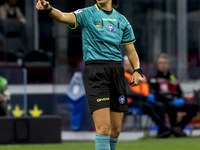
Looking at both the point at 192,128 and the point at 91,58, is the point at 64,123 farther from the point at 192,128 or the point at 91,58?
the point at 91,58

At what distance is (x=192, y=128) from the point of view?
1144 centimetres

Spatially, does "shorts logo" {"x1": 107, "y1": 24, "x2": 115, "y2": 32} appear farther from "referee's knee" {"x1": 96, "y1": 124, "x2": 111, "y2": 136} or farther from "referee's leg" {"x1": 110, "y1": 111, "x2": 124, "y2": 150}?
"referee's knee" {"x1": 96, "y1": 124, "x2": 111, "y2": 136}

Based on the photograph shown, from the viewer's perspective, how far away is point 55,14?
5.12 metres

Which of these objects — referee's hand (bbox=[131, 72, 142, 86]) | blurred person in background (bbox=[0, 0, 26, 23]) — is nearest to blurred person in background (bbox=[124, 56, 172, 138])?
blurred person in background (bbox=[0, 0, 26, 23])

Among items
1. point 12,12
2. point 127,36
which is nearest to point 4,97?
point 12,12

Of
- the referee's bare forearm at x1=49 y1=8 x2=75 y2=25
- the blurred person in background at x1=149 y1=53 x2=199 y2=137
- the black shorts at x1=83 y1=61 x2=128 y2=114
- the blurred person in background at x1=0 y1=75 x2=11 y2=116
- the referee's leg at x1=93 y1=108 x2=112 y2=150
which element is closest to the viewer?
the referee's bare forearm at x1=49 y1=8 x2=75 y2=25

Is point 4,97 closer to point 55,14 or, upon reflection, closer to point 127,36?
point 127,36

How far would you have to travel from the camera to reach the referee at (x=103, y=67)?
5.32m

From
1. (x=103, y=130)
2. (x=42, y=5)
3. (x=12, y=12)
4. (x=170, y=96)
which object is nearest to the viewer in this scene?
(x=42, y=5)

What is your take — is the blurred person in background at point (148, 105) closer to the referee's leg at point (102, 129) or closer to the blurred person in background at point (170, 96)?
the blurred person in background at point (170, 96)

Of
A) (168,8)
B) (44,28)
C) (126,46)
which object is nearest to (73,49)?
(44,28)

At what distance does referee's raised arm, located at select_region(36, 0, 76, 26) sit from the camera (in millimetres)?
4992

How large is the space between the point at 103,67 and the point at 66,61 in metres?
6.44

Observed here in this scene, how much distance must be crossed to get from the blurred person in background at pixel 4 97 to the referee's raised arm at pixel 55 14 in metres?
4.78
